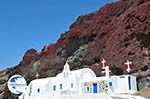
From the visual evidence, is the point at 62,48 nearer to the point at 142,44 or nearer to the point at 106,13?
the point at 106,13

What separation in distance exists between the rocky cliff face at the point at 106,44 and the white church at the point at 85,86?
4755 millimetres

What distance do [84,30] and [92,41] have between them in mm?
5530

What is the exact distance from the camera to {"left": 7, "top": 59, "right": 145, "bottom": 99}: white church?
3531 centimetres

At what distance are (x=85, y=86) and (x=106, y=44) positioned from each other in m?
13.0

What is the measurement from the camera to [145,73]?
40719 mm

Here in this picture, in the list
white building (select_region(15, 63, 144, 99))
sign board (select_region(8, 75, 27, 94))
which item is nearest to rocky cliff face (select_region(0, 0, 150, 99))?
white building (select_region(15, 63, 144, 99))

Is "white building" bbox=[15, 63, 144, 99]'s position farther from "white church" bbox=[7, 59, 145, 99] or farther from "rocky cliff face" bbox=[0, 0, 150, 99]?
"rocky cliff face" bbox=[0, 0, 150, 99]

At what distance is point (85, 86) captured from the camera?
128 ft

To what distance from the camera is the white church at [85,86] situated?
116ft

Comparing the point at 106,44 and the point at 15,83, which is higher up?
the point at 106,44

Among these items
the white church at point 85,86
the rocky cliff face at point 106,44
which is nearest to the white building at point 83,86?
the white church at point 85,86

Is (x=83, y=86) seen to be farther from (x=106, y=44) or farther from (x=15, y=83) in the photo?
(x=15, y=83)

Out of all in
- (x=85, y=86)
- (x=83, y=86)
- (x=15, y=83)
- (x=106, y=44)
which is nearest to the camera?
(x=85, y=86)

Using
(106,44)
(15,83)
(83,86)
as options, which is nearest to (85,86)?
(83,86)
